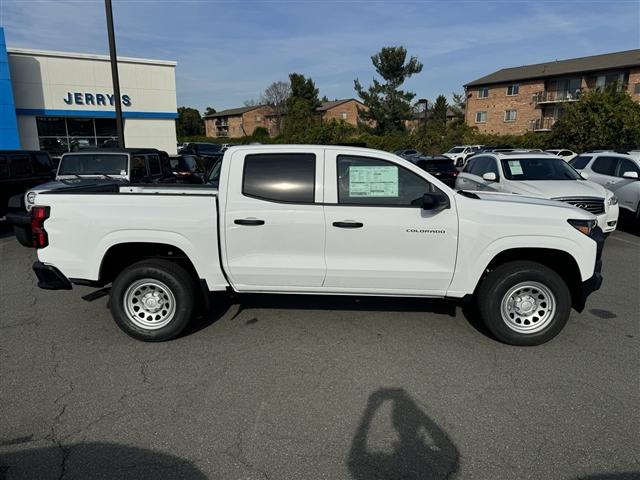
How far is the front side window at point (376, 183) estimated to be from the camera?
424cm

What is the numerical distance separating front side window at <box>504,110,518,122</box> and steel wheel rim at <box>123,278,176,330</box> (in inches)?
2269

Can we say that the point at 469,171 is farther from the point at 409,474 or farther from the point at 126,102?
the point at 126,102

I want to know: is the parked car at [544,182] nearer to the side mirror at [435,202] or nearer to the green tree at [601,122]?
the side mirror at [435,202]

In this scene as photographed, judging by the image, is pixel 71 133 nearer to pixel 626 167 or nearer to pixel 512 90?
pixel 626 167

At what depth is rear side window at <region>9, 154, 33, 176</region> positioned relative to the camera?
33.2 ft

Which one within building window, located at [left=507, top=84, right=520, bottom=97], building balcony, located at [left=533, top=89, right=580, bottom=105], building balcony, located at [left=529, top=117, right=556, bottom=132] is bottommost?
building balcony, located at [left=529, top=117, right=556, bottom=132]

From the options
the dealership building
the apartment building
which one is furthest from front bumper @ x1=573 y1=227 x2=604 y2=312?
the apartment building

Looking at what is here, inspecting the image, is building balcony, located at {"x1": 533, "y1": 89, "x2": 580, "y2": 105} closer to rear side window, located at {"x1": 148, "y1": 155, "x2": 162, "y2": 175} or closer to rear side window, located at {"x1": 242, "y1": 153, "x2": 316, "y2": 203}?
rear side window, located at {"x1": 148, "y1": 155, "x2": 162, "y2": 175}

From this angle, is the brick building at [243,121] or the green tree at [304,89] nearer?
the green tree at [304,89]

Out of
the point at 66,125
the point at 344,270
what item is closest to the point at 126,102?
the point at 66,125

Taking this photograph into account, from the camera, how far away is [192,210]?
4.20 m

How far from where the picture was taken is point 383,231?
13.6ft

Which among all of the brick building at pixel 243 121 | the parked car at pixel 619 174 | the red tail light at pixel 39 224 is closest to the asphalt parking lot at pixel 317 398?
the red tail light at pixel 39 224

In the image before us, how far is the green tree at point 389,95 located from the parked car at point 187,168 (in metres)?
38.2
